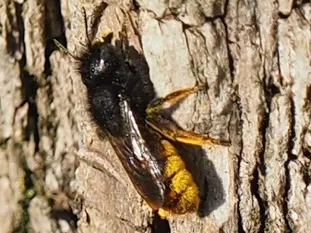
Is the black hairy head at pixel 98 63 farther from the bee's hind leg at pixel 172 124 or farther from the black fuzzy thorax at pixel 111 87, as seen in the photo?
the bee's hind leg at pixel 172 124

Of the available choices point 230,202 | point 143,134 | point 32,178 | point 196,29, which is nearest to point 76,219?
point 32,178

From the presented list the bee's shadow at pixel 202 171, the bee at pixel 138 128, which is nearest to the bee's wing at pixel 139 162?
the bee at pixel 138 128

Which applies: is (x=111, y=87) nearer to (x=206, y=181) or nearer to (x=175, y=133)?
(x=175, y=133)

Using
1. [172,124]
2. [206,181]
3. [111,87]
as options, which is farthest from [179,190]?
[111,87]

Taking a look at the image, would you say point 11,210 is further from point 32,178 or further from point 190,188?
point 190,188

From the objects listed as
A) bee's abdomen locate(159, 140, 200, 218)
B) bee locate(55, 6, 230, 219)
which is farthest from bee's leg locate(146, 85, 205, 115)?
bee's abdomen locate(159, 140, 200, 218)

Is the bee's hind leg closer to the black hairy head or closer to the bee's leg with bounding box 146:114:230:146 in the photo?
the bee's leg with bounding box 146:114:230:146
